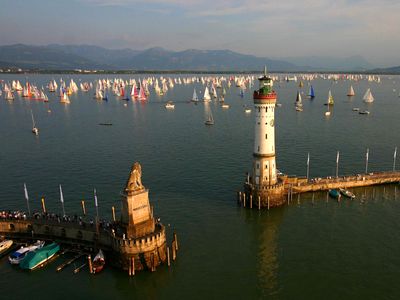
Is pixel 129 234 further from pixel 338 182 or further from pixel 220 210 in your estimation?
pixel 338 182

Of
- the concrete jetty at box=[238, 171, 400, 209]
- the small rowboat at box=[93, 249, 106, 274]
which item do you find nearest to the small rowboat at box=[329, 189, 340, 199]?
the concrete jetty at box=[238, 171, 400, 209]

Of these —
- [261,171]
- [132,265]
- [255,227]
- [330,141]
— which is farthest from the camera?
[330,141]

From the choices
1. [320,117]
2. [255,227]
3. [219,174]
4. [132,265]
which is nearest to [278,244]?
[255,227]

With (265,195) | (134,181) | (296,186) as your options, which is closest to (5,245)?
(134,181)

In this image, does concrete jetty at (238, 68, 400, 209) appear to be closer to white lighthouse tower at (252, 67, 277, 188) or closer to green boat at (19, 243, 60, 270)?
white lighthouse tower at (252, 67, 277, 188)

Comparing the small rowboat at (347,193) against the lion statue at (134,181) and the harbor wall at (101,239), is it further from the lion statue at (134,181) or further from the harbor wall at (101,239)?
the lion statue at (134,181)

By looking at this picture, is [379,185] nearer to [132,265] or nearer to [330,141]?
[330,141]
